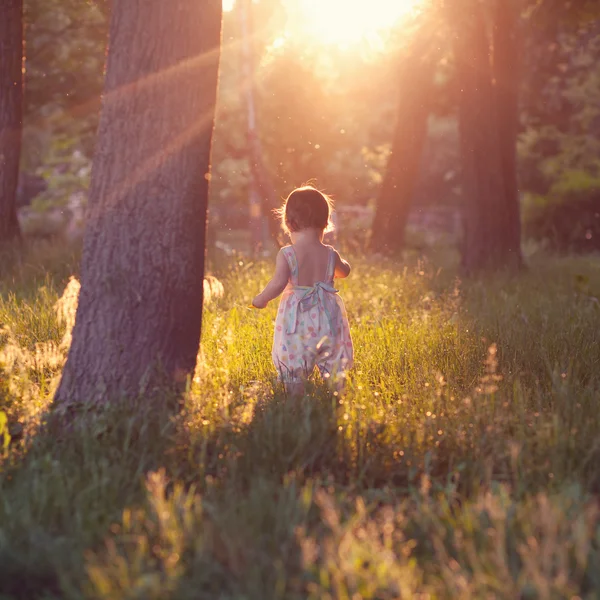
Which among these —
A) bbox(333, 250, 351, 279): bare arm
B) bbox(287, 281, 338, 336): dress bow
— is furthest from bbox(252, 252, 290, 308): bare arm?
bbox(333, 250, 351, 279): bare arm

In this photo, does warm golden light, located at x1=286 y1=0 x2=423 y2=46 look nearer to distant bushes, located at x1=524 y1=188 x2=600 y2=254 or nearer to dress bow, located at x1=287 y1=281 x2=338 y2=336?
distant bushes, located at x1=524 y1=188 x2=600 y2=254

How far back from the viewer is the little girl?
593cm

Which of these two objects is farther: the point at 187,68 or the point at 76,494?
the point at 187,68

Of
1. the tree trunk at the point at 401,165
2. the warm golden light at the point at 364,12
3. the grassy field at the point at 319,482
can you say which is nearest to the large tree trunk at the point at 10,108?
the warm golden light at the point at 364,12

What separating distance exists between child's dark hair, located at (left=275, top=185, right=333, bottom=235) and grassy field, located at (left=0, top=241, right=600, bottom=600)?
3.57 ft

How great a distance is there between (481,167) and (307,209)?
8146 millimetres

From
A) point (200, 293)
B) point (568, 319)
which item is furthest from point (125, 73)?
point (568, 319)

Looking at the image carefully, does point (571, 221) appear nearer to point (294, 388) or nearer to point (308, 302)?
point (308, 302)

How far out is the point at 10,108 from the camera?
1240 centimetres

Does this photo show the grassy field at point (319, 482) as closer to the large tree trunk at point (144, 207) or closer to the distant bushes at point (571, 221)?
the large tree trunk at point (144, 207)

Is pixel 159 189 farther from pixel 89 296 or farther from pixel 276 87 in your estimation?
pixel 276 87

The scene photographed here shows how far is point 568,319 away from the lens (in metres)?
7.92

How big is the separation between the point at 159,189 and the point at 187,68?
0.72 meters

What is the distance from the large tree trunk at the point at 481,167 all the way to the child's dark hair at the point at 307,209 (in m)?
7.90
